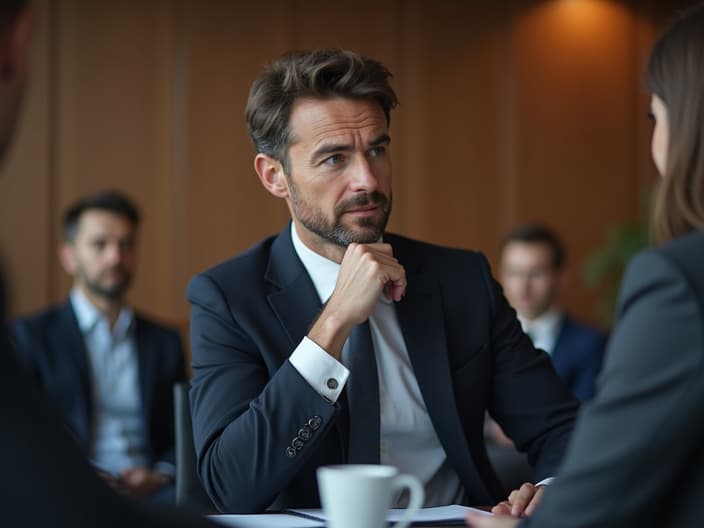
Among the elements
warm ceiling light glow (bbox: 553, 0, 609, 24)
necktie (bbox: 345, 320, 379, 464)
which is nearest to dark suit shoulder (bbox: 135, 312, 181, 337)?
necktie (bbox: 345, 320, 379, 464)

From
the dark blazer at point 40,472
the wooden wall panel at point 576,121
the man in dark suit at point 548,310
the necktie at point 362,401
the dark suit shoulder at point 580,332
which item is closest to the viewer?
the dark blazer at point 40,472

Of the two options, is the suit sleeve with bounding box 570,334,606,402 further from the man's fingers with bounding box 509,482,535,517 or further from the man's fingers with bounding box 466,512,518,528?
the man's fingers with bounding box 466,512,518,528

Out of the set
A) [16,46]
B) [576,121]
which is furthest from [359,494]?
[576,121]

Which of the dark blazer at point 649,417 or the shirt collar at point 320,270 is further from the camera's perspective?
the shirt collar at point 320,270

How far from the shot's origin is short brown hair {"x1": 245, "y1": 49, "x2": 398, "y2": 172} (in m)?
2.39

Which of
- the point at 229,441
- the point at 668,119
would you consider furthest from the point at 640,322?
the point at 229,441

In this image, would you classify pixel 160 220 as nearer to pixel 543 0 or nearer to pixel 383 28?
pixel 383 28

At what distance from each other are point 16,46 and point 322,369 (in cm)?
111

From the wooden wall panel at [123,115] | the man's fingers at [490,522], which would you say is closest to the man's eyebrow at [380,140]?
the man's fingers at [490,522]

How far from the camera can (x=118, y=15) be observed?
659cm

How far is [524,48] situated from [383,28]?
1079 millimetres

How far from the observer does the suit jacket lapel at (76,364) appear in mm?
4125

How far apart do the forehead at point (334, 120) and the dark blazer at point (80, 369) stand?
2079 mm

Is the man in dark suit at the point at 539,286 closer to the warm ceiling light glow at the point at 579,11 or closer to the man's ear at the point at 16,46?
the warm ceiling light glow at the point at 579,11
